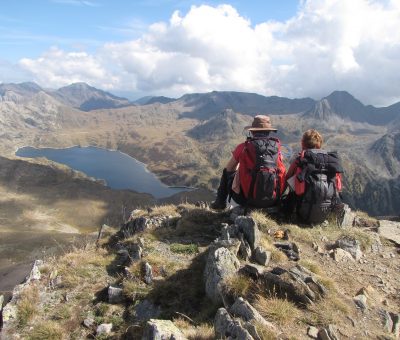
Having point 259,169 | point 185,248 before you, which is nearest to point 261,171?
point 259,169

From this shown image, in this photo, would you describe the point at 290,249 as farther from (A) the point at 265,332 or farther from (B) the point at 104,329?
(B) the point at 104,329

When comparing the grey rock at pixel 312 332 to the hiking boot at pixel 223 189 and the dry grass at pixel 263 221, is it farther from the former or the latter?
the hiking boot at pixel 223 189

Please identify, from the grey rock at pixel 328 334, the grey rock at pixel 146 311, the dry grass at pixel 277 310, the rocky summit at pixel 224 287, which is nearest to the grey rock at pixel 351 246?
the rocky summit at pixel 224 287

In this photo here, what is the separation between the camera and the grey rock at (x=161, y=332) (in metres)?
6.66

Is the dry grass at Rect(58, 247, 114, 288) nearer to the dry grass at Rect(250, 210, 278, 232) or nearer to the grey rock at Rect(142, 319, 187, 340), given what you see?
the grey rock at Rect(142, 319, 187, 340)

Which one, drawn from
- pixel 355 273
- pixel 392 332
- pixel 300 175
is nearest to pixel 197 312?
pixel 392 332

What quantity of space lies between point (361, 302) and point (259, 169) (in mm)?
5124

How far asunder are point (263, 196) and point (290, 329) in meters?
5.89

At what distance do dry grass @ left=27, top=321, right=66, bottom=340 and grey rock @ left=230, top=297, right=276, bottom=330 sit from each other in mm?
3989

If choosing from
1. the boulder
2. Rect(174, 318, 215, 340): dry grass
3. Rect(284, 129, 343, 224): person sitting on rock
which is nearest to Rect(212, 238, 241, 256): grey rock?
the boulder

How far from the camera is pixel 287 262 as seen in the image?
9.92m

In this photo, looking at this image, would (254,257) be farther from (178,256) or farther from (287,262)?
(178,256)

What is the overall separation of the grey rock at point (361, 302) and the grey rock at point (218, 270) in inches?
104

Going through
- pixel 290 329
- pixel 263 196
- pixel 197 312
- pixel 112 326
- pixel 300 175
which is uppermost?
pixel 300 175
